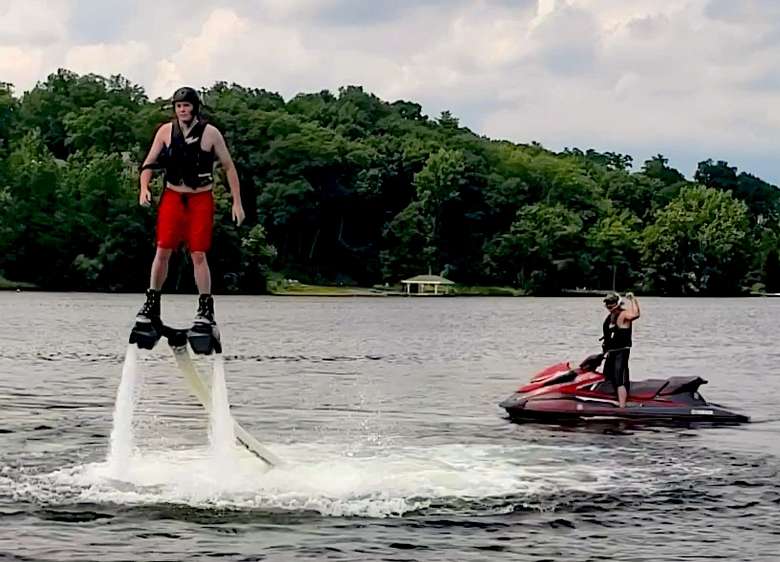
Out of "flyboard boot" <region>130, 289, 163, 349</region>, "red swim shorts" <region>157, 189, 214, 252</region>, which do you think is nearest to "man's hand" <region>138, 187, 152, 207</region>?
"red swim shorts" <region>157, 189, 214, 252</region>

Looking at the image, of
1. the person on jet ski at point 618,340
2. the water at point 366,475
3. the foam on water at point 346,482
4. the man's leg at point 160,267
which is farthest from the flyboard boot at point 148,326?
the person on jet ski at point 618,340

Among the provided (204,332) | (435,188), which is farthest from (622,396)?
(435,188)

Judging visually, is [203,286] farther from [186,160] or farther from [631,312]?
[631,312]

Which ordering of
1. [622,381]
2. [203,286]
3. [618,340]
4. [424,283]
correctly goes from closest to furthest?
[203,286] < [618,340] < [622,381] < [424,283]

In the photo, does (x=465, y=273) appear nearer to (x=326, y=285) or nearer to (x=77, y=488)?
(x=326, y=285)

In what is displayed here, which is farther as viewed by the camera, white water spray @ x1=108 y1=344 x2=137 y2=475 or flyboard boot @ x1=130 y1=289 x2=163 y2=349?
white water spray @ x1=108 y1=344 x2=137 y2=475

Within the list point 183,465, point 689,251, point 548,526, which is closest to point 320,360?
point 183,465

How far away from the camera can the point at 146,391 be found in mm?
41062

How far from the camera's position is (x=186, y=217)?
55.1 feet

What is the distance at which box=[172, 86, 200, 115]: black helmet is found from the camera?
54.6ft

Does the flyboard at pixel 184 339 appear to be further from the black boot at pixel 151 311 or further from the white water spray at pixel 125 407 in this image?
the white water spray at pixel 125 407

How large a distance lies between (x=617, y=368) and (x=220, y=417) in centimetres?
1363

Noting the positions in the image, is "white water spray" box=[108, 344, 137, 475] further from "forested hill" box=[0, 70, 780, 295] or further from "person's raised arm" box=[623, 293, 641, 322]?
"forested hill" box=[0, 70, 780, 295]

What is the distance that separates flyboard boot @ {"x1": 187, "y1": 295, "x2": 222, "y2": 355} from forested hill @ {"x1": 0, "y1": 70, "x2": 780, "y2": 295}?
432 feet
